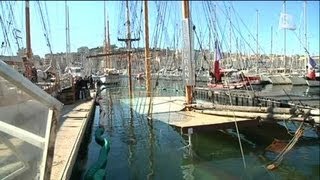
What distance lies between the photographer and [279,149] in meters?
17.0

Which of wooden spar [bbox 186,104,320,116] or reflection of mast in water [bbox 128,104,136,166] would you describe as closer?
wooden spar [bbox 186,104,320,116]

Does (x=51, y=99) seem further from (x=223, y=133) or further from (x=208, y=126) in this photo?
(x=223, y=133)

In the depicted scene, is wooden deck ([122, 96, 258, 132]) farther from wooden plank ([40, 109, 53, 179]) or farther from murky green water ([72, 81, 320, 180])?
wooden plank ([40, 109, 53, 179])

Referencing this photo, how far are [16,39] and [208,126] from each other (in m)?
12.2

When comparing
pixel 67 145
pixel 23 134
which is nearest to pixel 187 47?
pixel 67 145

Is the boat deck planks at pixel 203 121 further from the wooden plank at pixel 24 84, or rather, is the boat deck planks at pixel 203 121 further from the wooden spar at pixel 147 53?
the wooden plank at pixel 24 84

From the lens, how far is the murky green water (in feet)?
47.2

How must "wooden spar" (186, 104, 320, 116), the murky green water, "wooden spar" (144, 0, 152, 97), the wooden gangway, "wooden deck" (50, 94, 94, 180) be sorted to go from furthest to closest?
"wooden spar" (144, 0, 152, 97) < the wooden gangway < "wooden spar" (186, 104, 320, 116) < the murky green water < "wooden deck" (50, 94, 94, 180)

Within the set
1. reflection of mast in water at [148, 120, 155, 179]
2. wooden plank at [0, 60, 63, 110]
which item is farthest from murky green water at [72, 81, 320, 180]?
wooden plank at [0, 60, 63, 110]

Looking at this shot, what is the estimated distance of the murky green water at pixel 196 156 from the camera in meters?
14.4

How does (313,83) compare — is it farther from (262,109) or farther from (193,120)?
(193,120)

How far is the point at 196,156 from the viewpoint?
16797mm

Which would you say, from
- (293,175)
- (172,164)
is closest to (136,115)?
(172,164)

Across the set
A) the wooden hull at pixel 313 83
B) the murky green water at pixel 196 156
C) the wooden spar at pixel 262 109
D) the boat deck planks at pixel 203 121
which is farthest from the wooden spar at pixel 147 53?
the wooden hull at pixel 313 83
